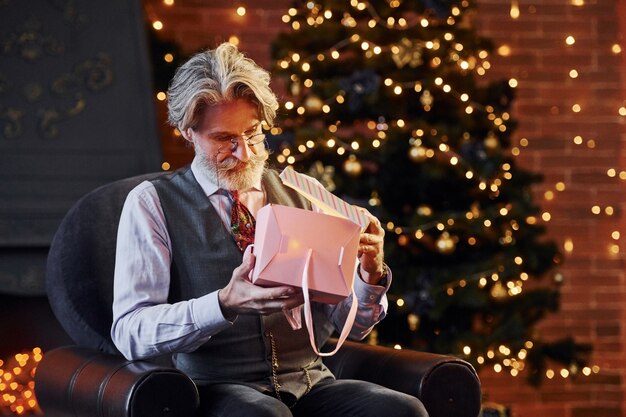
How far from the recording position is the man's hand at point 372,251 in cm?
205

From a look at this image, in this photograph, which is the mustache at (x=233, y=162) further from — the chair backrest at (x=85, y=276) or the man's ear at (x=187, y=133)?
the chair backrest at (x=85, y=276)

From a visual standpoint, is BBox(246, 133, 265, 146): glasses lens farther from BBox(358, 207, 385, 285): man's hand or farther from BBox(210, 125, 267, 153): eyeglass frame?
BBox(358, 207, 385, 285): man's hand

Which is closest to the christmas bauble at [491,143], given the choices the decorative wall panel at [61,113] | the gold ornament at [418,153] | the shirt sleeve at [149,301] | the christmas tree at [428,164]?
the christmas tree at [428,164]

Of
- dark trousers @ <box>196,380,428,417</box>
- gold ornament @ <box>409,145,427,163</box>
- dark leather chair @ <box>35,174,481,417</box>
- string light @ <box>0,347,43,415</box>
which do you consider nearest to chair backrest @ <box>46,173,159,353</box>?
dark leather chair @ <box>35,174,481,417</box>

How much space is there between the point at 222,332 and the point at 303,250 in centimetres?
39

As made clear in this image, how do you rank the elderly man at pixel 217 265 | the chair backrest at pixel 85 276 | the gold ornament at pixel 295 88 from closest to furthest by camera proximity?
the elderly man at pixel 217 265
the chair backrest at pixel 85 276
the gold ornament at pixel 295 88

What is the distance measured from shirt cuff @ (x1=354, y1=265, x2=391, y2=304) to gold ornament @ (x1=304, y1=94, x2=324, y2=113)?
1.52 meters

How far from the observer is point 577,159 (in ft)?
14.7

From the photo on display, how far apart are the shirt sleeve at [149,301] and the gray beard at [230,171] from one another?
5.1 inches

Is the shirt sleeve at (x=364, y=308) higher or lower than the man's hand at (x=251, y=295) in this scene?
lower

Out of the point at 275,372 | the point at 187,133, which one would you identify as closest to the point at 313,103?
the point at 187,133

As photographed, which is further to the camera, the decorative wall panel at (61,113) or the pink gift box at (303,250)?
the decorative wall panel at (61,113)

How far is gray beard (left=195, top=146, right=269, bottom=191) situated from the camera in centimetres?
224

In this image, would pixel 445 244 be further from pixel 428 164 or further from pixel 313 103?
pixel 313 103
